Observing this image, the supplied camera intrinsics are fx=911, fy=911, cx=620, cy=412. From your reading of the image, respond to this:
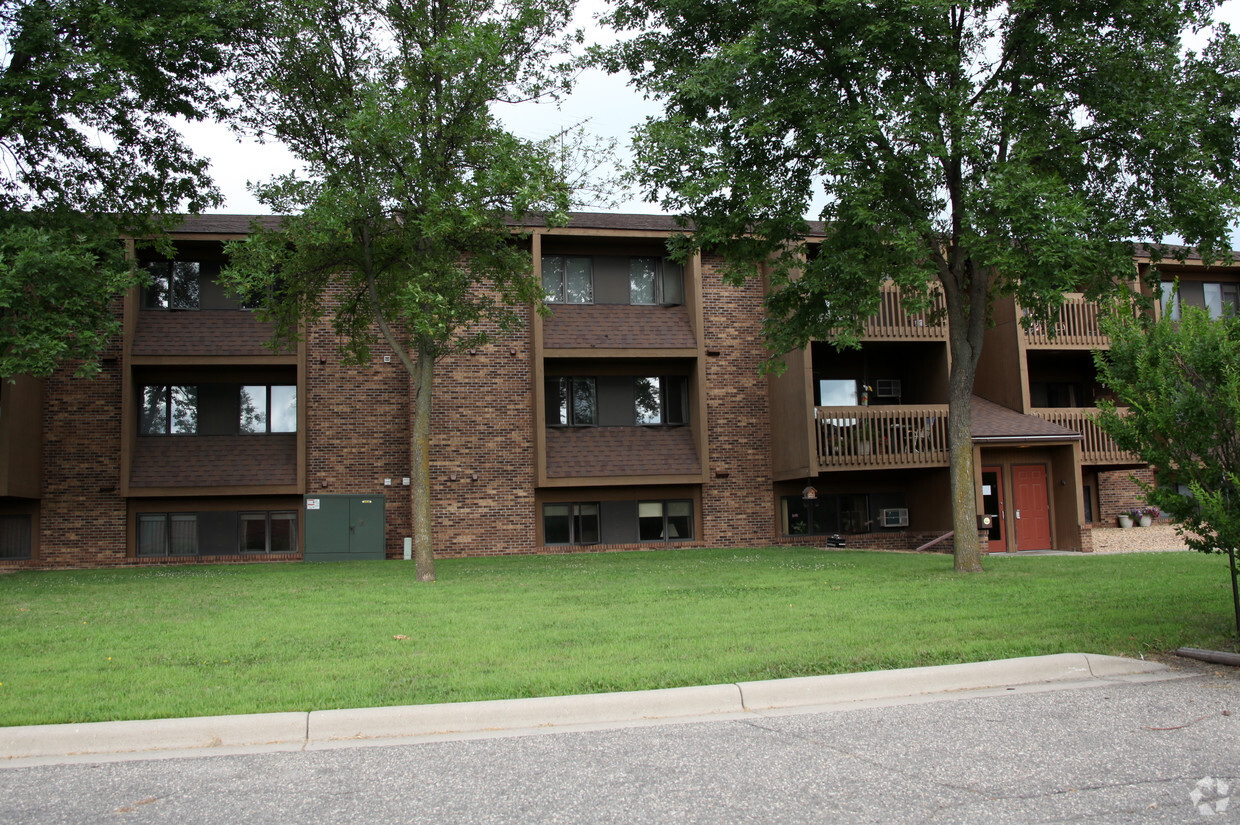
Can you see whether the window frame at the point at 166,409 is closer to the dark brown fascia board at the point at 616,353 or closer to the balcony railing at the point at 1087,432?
the dark brown fascia board at the point at 616,353

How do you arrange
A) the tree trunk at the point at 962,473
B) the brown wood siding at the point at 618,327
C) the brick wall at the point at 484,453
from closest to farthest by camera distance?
the tree trunk at the point at 962,473
the brick wall at the point at 484,453
the brown wood siding at the point at 618,327

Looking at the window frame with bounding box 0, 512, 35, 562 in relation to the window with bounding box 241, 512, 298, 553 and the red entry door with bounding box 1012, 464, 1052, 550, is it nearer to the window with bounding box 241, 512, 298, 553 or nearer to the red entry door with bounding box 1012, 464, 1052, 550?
the window with bounding box 241, 512, 298, 553

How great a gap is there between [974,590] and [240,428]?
16760mm

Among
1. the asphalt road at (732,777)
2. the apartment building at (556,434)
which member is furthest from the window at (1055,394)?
the asphalt road at (732,777)

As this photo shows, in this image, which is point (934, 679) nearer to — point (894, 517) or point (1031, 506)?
point (894, 517)

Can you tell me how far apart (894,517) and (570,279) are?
1014cm

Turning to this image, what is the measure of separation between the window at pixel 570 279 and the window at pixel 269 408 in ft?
21.7

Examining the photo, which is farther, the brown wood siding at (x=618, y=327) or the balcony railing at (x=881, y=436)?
the brown wood siding at (x=618, y=327)

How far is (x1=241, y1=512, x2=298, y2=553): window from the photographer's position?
21.0 m

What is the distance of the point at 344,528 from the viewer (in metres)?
20.8

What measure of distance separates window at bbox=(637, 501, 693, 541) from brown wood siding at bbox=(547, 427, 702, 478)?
1144 millimetres

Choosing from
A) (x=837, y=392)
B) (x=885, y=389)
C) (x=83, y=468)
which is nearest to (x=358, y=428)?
(x=83, y=468)

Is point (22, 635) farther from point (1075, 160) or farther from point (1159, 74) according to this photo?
point (1159, 74)

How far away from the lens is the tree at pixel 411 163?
14.3 m
